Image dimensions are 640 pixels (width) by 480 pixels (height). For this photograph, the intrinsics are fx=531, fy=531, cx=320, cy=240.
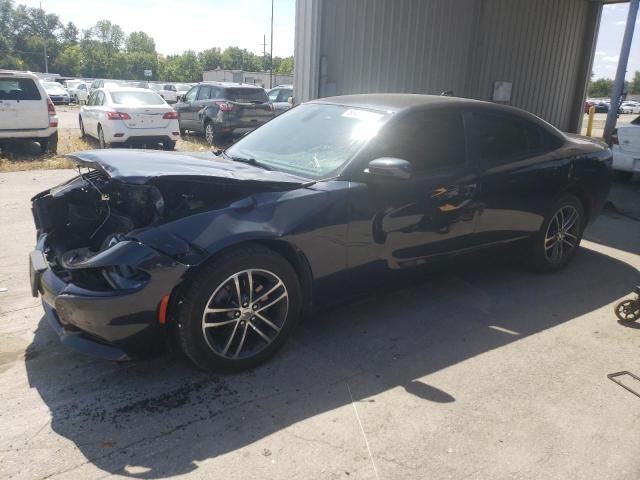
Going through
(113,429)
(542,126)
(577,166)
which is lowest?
(113,429)

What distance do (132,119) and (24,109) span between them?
2.09m

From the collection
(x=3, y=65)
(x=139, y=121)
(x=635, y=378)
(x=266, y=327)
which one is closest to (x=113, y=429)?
(x=266, y=327)

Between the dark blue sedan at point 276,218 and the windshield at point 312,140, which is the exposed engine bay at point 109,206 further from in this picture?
the windshield at point 312,140

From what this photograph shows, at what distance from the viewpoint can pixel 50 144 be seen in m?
11.5

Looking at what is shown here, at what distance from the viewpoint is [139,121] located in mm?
11578

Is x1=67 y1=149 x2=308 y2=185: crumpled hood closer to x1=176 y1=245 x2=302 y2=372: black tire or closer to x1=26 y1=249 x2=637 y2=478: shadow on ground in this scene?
x1=176 y1=245 x2=302 y2=372: black tire

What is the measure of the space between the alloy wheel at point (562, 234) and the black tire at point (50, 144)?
34.2 ft

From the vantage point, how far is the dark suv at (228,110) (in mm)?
13328

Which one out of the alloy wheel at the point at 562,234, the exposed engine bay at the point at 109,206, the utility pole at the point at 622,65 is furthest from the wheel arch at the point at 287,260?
the utility pole at the point at 622,65

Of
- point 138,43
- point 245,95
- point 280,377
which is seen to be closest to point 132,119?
point 245,95

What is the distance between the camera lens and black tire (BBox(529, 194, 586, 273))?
4812 millimetres

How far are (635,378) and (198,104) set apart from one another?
13255mm

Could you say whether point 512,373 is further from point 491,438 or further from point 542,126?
point 542,126

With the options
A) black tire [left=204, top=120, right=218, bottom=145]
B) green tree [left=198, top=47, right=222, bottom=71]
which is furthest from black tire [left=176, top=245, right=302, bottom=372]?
Answer: green tree [left=198, top=47, right=222, bottom=71]
